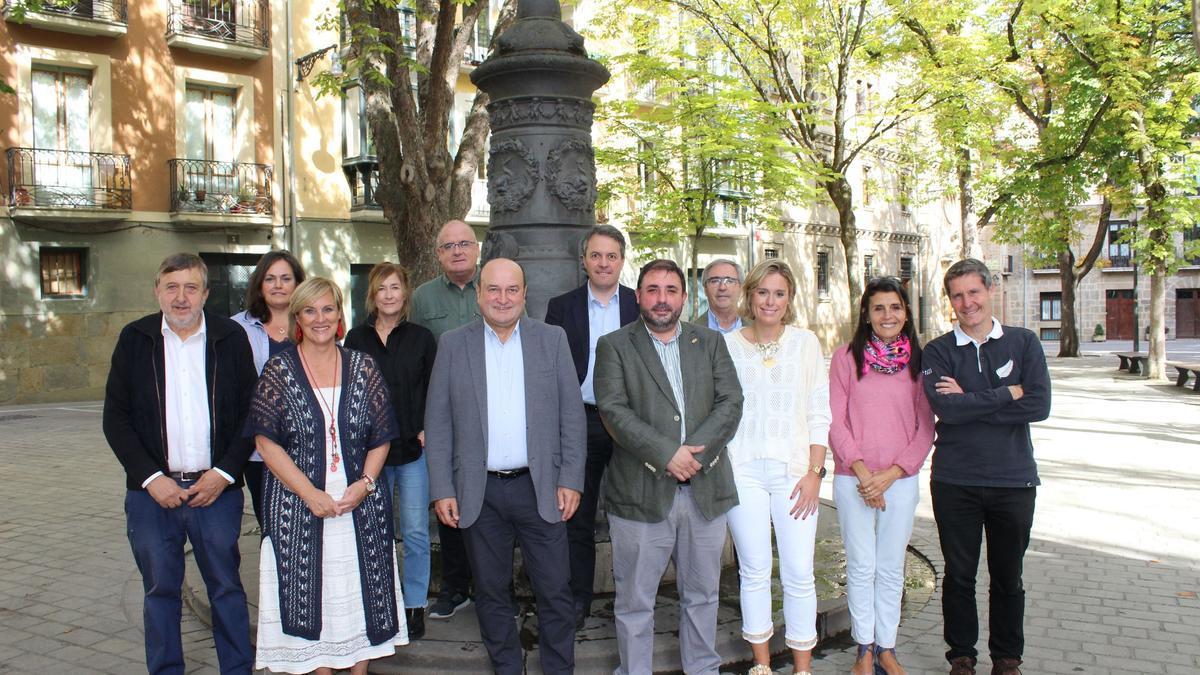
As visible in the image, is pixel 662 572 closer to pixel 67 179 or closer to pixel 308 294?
pixel 308 294

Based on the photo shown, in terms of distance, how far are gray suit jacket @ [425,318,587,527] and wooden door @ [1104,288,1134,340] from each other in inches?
2071

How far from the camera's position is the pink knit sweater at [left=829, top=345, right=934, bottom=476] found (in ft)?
13.6

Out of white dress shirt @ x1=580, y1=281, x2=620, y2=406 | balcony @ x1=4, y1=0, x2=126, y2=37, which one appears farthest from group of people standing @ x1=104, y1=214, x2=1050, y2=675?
balcony @ x1=4, y1=0, x2=126, y2=37

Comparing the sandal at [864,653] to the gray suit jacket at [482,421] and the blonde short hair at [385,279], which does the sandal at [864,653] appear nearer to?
the gray suit jacket at [482,421]

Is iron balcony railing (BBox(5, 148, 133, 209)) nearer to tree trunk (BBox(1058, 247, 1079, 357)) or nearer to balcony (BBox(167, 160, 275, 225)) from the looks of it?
balcony (BBox(167, 160, 275, 225))

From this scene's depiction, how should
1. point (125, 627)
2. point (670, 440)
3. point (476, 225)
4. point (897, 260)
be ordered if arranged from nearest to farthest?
point (670, 440) < point (125, 627) < point (476, 225) < point (897, 260)

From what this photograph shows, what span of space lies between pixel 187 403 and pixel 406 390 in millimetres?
983

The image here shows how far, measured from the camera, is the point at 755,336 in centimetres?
424

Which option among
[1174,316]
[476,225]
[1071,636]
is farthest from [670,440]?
[1174,316]

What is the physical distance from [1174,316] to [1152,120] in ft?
117

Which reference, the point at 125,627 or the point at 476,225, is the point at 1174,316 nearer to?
the point at 476,225

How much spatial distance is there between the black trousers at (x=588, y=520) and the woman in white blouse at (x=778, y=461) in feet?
2.42

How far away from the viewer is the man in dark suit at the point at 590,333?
4574 mm

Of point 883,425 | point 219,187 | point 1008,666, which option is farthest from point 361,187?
point 1008,666
